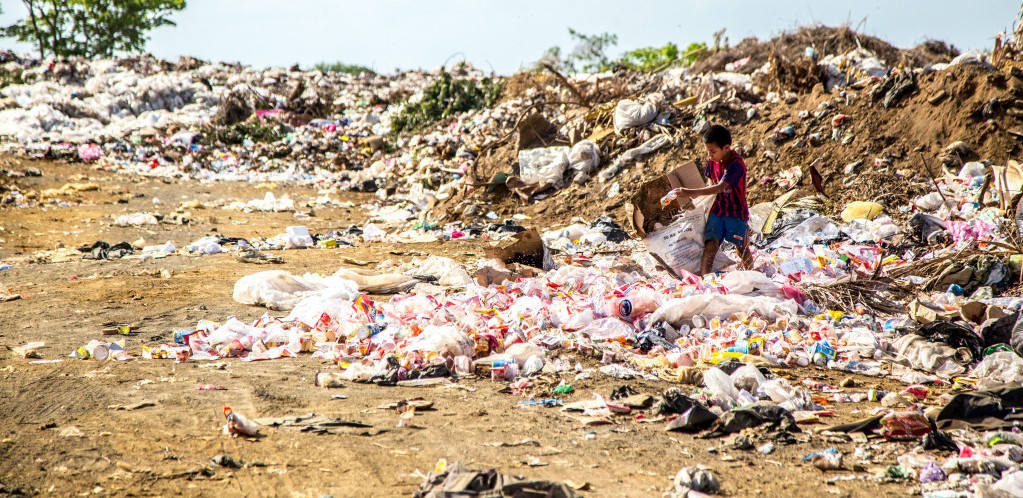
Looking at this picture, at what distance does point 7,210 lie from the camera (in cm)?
833

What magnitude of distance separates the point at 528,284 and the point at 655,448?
2.02 metres

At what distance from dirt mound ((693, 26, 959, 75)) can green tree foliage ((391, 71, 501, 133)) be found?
12.2 feet

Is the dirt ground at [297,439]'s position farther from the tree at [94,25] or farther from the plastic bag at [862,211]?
the tree at [94,25]

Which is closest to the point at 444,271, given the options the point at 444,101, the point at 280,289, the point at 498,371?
the point at 280,289

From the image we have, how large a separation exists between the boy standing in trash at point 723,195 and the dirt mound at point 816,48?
6960 millimetres

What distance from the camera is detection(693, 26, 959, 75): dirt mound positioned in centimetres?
1078

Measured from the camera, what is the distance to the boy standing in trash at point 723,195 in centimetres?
412

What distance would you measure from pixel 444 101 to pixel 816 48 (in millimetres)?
6317

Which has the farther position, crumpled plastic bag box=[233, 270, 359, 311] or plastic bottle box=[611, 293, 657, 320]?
crumpled plastic bag box=[233, 270, 359, 311]

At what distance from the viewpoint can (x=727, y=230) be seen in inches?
171

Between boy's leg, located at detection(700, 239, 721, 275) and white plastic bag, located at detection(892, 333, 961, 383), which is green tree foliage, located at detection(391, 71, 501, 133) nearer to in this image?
boy's leg, located at detection(700, 239, 721, 275)

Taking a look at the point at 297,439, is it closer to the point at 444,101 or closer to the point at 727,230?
the point at 727,230

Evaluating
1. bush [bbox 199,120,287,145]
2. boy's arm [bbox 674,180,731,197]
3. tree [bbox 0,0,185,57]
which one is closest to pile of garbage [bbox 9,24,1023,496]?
boy's arm [bbox 674,180,731,197]

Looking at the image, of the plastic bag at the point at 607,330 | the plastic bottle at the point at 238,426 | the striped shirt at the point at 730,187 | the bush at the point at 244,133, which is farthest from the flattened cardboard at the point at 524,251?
the bush at the point at 244,133
